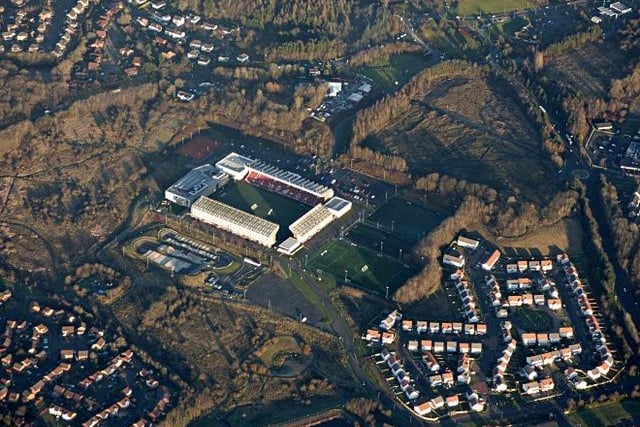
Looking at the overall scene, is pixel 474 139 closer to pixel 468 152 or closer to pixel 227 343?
pixel 468 152

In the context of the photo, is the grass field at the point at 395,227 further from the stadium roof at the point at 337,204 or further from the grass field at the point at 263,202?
the grass field at the point at 263,202

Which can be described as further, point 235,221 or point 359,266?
point 235,221

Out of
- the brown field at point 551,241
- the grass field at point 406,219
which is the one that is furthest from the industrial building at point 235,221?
the brown field at point 551,241

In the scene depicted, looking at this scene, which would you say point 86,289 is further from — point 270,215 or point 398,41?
point 398,41

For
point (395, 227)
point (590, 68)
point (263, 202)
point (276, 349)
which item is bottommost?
point (276, 349)

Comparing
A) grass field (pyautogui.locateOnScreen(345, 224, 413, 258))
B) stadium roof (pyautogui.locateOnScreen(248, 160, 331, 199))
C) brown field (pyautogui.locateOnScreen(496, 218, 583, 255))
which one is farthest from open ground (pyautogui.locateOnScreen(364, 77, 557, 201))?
grass field (pyautogui.locateOnScreen(345, 224, 413, 258))

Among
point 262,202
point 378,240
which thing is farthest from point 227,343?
point 262,202

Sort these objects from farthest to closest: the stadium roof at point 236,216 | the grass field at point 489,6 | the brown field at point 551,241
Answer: the grass field at point 489,6 < the stadium roof at point 236,216 < the brown field at point 551,241
